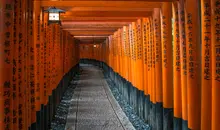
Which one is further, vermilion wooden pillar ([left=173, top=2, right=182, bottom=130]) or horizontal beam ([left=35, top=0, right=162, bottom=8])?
horizontal beam ([left=35, top=0, right=162, bottom=8])

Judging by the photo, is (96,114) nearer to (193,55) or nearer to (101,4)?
(101,4)

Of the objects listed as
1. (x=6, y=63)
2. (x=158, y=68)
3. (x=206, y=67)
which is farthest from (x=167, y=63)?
(x=6, y=63)

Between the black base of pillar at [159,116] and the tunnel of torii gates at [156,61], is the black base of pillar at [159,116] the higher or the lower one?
the lower one

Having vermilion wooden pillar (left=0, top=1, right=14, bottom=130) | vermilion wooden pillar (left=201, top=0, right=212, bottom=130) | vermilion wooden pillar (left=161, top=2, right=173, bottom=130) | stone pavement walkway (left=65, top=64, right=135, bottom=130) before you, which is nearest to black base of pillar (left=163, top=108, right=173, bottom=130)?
vermilion wooden pillar (left=161, top=2, right=173, bottom=130)

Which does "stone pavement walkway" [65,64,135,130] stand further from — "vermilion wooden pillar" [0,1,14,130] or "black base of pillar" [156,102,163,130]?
"vermilion wooden pillar" [0,1,14,130]

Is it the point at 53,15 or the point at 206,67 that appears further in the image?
the point at 53,15

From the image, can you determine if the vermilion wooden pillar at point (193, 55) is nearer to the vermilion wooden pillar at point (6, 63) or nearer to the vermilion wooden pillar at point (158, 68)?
the vermilion wooden pillar at point (158, 68)

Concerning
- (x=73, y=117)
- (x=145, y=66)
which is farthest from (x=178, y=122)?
(x=73, y=117)

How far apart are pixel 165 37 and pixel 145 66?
2662 millimetres

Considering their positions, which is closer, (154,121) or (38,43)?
(38,43)

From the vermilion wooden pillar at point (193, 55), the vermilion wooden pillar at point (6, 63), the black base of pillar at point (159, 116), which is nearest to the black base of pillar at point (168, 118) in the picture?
the black base of pillar at point (159, 116)

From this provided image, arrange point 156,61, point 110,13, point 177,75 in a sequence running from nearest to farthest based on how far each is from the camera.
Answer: point 177,75
point 156,61
point 110,13

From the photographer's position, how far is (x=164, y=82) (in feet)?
26.4

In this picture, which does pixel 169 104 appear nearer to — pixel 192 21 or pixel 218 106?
pixel 192 21
